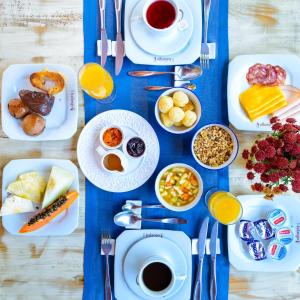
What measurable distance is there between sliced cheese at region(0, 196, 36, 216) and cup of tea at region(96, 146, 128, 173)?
27cm

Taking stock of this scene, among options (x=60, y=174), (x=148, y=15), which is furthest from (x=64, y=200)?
(x=148, y=15)

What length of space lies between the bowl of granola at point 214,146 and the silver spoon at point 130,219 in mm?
194

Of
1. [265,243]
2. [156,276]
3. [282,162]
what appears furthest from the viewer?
[265,243]

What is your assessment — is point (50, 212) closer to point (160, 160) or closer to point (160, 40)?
point (160, 160)

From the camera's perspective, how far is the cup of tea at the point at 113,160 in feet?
3.67

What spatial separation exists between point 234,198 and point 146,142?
31 cm

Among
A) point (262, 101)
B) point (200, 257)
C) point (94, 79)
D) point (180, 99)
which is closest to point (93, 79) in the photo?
point (94, 79)

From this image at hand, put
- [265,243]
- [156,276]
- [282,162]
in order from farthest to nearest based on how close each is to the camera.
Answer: [265,243], [156,276], [282,162]

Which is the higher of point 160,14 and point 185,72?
point 160,14

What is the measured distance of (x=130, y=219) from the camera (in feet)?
3.80

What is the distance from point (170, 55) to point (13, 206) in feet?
2.14

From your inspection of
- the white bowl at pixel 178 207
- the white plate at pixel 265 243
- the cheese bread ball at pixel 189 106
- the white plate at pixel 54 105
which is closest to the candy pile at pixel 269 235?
the white plate at pixel 265 243

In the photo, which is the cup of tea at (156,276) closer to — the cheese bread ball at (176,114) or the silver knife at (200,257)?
the silver knife at (200,257)

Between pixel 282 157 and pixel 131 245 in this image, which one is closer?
pixel 282 157
